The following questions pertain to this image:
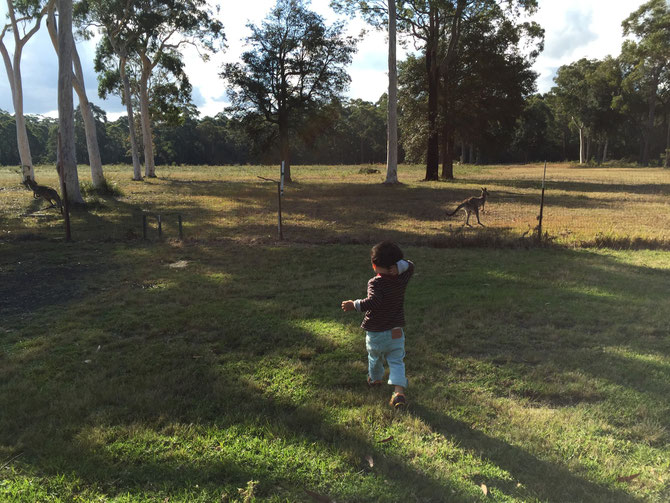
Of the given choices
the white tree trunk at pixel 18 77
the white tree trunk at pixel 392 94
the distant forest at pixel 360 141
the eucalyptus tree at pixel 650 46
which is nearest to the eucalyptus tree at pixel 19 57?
the white tree trunk at pixel 18 77

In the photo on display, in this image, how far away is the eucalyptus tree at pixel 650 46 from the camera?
3862 centimetres

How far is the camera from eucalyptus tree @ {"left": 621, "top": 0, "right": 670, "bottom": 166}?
38625 mm

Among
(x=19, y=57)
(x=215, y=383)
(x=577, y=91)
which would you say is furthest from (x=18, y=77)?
(x=577, y=91)

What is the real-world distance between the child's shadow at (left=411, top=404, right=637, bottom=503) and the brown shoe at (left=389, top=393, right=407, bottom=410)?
0.23 metres

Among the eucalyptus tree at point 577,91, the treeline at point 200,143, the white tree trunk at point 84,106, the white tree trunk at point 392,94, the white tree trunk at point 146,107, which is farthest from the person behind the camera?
the treeline at point 200,143

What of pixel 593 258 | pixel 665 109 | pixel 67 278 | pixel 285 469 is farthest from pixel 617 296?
pixel 665 109

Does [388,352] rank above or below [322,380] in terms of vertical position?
above

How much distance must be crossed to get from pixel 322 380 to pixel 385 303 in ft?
2.84

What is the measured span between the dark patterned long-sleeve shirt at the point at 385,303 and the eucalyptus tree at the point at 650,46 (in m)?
48.7

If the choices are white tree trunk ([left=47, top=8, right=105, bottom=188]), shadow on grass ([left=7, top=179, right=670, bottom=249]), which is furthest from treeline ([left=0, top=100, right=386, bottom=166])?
shadow on grass ([left=7, top=179, right=670, bottom=249])

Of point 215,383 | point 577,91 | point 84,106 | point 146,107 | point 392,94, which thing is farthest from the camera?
point 577,91

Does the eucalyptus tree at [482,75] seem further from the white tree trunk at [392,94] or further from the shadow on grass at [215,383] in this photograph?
the shadow on grass at [215,383]

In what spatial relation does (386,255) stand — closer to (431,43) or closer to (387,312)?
(387,312)

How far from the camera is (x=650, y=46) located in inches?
1540
